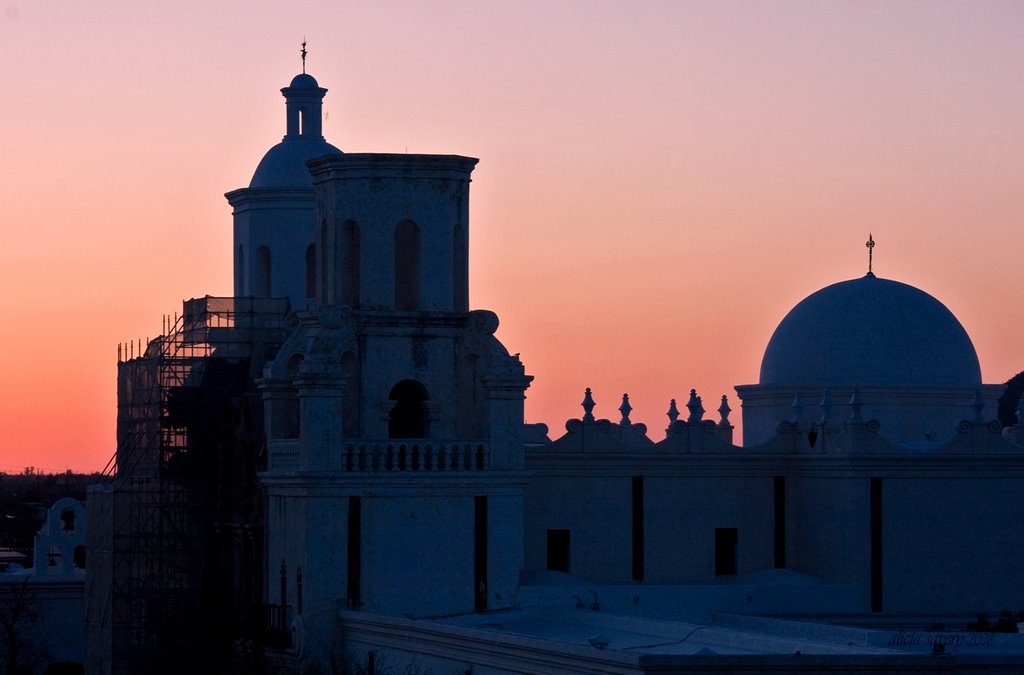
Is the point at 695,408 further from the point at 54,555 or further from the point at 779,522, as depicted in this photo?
the point at 54,555

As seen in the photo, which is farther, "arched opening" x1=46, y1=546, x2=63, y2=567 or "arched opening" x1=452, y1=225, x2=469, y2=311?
"arched opening" x1=46, y1=546, x2=63, y2=567

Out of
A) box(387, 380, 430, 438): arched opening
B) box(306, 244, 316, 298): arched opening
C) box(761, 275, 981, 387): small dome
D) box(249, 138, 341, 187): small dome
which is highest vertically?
box(249, 138, 341, 187): small dome

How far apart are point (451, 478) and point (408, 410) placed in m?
2.27

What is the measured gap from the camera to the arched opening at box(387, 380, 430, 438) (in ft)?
157

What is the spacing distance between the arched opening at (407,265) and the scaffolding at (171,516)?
15.5 ft

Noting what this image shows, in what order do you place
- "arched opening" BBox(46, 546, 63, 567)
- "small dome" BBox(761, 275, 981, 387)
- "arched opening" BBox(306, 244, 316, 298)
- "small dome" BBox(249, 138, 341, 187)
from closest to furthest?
1. "small dome" BBox(761, 275, 981, 387)
2. "arched opening" BBox(306, 244, 316, 298)
3. "small dome" BBox(249, 138, 341, 187)
4. "arched opening" BBox(46, 546, 63, 567)

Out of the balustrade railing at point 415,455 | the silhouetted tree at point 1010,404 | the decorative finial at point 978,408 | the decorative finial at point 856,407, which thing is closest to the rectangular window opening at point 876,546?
the decorative finial at point 856,407

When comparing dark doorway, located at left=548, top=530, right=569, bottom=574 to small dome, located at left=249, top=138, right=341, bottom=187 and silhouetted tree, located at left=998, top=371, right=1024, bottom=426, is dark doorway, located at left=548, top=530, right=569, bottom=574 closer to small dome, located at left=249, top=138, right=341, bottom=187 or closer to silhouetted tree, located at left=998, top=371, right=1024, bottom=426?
small dome, located at left=249, top=138, right=341, bottom=187

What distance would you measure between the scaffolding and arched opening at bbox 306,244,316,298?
5.18 m

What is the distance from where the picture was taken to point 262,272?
192ft

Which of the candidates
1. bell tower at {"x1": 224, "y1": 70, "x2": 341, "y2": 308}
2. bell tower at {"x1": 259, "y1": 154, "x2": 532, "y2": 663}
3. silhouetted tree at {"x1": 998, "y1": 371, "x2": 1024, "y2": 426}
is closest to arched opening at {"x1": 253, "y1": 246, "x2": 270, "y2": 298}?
bell tower at {"x1": 224, "y1": 70, "x2": 341, "y2": 308}

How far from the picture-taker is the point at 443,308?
4759 cm

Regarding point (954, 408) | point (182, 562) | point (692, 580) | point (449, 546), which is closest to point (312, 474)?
point (449, 546)

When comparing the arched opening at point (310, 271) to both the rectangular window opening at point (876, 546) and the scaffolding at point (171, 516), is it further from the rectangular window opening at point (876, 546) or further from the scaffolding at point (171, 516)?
the rectangular window opening at point (876, 546)
